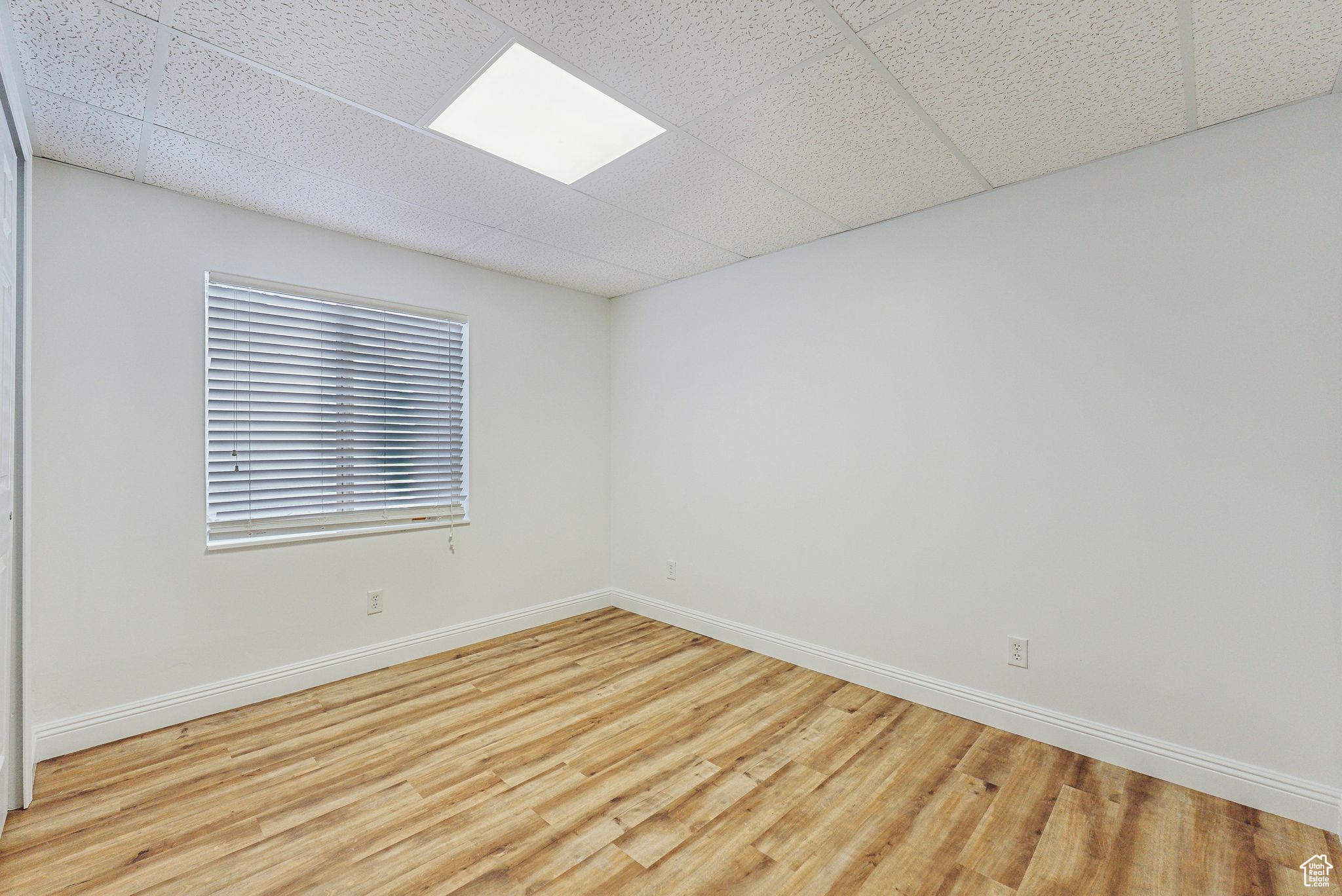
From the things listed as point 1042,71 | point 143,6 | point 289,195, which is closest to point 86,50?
point 143,6

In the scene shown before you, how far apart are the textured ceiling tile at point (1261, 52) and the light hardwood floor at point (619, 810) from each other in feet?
7.75

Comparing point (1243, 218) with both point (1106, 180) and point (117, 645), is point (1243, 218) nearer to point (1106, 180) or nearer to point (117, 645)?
point (1106, 180)

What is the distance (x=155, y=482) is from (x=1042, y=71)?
12.1ft

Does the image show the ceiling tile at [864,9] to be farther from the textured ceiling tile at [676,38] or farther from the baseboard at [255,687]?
the baseboard at [255,687]

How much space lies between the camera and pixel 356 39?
1.59 metres

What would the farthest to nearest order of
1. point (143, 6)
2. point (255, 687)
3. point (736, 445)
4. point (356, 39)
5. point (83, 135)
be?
point (736, 445) < point (255, 687) < point (83, 135) < point (356, 39) < point (143, 6)

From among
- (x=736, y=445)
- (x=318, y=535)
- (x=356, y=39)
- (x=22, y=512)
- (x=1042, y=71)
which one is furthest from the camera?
(x=736, y=445)

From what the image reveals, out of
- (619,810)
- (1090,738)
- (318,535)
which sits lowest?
(619,810)

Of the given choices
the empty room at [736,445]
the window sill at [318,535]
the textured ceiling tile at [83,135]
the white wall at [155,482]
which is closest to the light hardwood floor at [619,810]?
the empty room at [736,445]

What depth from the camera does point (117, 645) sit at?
95.4 inches

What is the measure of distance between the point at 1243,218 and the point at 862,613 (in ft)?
7.13

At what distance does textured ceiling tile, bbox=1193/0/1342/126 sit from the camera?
148cm

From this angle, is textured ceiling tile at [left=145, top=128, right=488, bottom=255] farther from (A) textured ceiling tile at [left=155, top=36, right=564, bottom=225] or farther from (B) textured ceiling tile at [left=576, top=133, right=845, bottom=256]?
(B) textured ceiling tile at [left=576, top=133, right=845, bottom=256]

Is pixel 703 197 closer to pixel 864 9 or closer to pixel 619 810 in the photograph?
pixel 864 9
